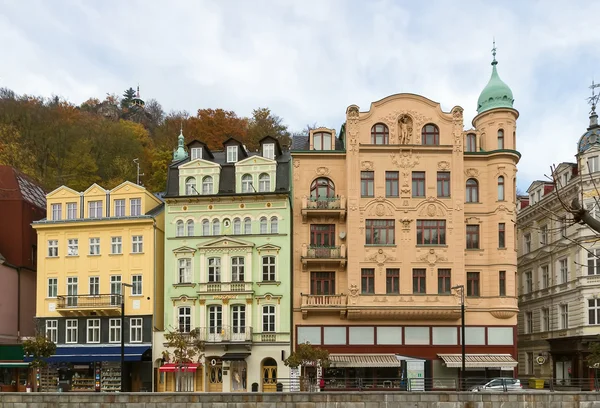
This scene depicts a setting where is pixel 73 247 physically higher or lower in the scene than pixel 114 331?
higher

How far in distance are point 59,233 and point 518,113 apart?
34.3m

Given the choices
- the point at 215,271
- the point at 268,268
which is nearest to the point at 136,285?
the point at 215,271

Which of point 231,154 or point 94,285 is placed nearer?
point 94,285

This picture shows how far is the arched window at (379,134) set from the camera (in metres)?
51.7

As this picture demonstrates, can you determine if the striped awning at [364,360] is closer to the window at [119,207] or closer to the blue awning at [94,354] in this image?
the blue awning at [94,354]

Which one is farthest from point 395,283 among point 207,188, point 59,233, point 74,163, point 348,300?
point 74,163

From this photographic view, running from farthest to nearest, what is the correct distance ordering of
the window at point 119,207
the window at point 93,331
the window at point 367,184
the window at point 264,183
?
the window at point 119,207 < the window at point 264,183 < the window at point 93,331 < the window at point 367,184

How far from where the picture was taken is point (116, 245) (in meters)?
52.8

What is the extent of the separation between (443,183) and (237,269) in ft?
50.9

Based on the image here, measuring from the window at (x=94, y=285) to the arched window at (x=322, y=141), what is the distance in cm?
1825

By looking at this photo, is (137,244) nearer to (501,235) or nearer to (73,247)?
(73,247)

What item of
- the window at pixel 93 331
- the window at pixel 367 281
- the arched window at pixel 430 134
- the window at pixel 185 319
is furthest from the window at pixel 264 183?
the window at pixel 93 331

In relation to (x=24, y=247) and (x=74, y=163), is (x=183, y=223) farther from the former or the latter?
(x=74, y=163)

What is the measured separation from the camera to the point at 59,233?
53.8 meters
